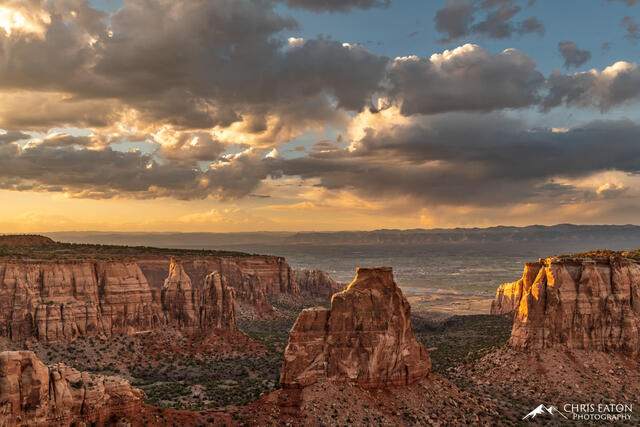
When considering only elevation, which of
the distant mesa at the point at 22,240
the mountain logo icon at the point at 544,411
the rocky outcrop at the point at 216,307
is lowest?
the mountain logo icon at the point at 544,411

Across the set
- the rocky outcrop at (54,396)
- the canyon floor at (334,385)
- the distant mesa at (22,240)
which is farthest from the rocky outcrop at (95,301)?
the distant mesa at (22,240)

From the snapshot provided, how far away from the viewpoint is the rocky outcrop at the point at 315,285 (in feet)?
567

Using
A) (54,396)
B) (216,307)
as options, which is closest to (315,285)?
(216,307)

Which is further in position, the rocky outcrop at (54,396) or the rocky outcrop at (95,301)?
the rocky outcrop at (95,301)

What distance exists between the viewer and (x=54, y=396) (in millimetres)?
32750

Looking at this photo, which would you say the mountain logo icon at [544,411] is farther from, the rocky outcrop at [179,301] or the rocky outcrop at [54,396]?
the rocky outcrop at [179,301]

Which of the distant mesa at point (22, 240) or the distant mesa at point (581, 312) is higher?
the distant mesa at point (22, 240)

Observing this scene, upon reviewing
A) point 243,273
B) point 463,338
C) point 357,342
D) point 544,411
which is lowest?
point 544,411

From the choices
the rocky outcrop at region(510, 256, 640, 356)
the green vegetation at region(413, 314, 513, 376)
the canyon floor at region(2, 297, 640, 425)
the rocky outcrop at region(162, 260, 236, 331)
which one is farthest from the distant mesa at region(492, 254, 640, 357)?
the rocky outcrop at region(162, 260, 236, 331)

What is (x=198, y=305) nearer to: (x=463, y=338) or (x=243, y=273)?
(x=463, y=338)

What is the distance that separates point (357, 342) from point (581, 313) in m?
32.6

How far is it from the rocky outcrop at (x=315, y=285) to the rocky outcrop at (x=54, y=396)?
446ft

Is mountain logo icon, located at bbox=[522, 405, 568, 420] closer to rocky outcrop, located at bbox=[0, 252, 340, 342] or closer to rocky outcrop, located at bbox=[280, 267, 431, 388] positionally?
rocky outcrop, located at bbox=[280, 267, 431, 388]

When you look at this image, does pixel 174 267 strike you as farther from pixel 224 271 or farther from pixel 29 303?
pixel 224 271
